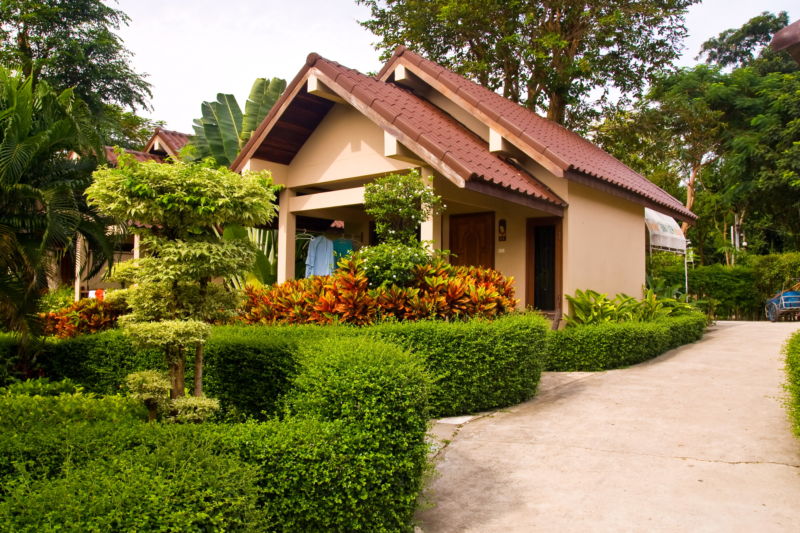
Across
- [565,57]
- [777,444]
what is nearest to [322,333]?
[777,444]

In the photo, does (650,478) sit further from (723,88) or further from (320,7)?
(723,88)

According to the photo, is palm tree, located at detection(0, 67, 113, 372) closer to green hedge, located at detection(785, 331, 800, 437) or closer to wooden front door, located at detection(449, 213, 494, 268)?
wooden front door, located at detection(449, 213, 494, 268)

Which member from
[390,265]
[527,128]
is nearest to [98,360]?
[390,265]

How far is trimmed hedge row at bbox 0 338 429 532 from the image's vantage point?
2842 millimetres

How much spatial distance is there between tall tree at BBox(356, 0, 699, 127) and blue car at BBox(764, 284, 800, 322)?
8.90 m

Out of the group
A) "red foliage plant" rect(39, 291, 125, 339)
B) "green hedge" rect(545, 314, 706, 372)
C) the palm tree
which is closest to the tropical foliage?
the palm tree

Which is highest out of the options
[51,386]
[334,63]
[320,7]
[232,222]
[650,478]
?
[320,7]

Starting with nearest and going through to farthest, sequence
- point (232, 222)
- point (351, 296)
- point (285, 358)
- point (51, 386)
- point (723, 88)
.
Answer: point (232, 222) < point (285, 358) < point (51, 386) < point (351, 296) < point (723, 88)

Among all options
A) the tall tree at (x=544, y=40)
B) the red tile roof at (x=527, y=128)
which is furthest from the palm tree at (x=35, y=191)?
the tall tree at (x=544, y=40)

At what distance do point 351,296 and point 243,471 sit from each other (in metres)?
4.88

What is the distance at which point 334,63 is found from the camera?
36.9ft

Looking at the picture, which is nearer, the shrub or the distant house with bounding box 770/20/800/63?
the distant house with bounding box 770/20/800/63

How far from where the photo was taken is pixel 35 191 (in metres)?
9.03

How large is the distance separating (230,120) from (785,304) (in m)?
19.3
